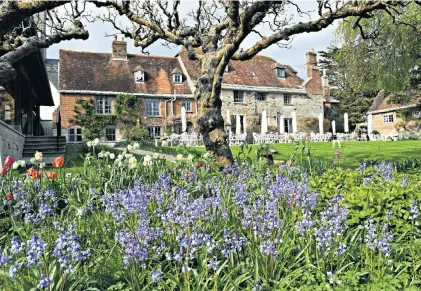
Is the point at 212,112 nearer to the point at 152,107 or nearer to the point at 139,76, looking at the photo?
the point at 152,107

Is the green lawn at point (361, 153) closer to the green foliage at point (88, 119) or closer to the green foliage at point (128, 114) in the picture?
the green foliage at point (128, 114)

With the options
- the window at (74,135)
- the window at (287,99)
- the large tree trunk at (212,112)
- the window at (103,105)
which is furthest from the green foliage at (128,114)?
the large tree trunk at (212,112)

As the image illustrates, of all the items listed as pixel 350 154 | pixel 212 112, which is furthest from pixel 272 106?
pixel 212 112

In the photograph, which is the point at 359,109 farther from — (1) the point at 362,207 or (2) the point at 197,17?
(1) the point at 362,207

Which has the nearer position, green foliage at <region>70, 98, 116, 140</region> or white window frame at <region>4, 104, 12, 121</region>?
white window frame at <region>4, 104, 12, 121</region>

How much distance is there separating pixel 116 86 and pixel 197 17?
19.9m

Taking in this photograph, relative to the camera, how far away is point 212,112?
926cm

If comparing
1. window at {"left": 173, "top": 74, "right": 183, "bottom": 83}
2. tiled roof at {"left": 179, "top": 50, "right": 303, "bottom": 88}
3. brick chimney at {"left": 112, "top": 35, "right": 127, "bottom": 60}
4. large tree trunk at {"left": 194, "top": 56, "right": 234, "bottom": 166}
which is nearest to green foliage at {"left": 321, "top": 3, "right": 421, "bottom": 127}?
large tree trunk at {"left": 194, "top": 56, "right": 234, "bottom": 166}

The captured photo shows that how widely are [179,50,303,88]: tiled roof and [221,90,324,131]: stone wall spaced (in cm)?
119

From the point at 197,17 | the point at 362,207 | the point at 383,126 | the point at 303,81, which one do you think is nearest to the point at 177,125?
the point at 303,81

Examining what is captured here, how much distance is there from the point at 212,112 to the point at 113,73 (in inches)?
1001

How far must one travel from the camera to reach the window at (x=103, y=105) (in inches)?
1195

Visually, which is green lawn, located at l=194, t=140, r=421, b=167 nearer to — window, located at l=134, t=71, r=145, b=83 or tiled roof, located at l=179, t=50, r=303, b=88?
window, located at l=134, t=71, r=145, b=83

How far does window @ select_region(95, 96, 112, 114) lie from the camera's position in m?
30.3
